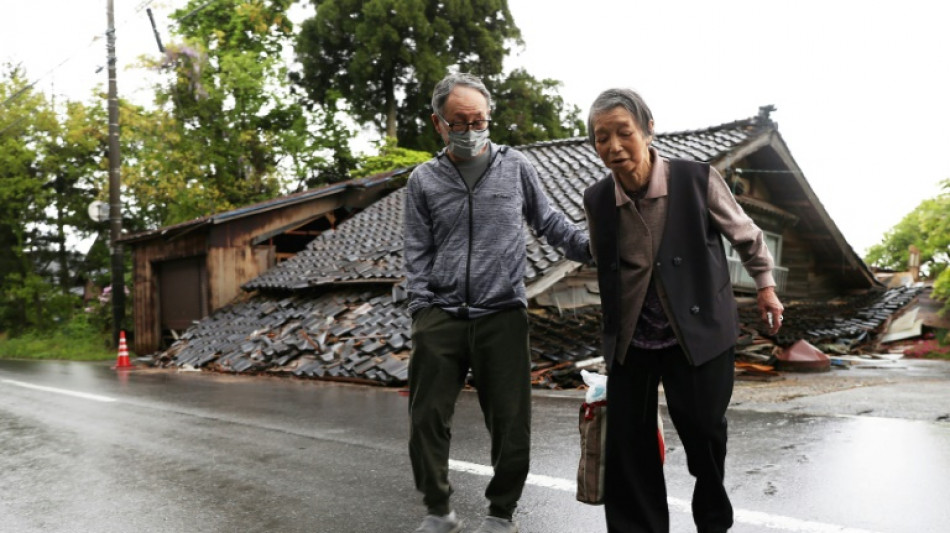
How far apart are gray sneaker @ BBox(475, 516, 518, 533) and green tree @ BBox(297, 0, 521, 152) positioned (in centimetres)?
2504

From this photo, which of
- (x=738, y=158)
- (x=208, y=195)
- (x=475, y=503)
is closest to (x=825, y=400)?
(x=475, y=503)

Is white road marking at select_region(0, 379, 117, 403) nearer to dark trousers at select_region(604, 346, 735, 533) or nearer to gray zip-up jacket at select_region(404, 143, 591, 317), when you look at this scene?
gray zip-up jacket at select_region(404, 143, 591, 317)

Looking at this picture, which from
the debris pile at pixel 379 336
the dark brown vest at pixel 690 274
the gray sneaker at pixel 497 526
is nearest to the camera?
the dark brown vest at pixel 690 274

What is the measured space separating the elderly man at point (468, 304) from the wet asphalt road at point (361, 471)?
0.38m

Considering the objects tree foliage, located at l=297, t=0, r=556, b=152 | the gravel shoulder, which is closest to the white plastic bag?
the gravel shoulder

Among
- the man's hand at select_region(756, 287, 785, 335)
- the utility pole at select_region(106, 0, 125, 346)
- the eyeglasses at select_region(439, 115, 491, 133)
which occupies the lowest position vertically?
the man's hand at select_region(756, 287, 785, 335)

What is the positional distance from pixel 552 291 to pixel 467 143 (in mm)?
8897

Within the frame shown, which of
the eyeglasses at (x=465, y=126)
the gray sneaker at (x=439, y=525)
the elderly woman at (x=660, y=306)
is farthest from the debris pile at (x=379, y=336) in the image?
the elderly woman at (x=660, y=306)

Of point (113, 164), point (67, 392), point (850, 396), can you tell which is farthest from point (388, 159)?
point (850, 396)

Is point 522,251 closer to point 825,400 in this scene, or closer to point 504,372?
point 504,372

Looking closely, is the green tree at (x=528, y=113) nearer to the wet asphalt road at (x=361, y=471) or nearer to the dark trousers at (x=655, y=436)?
the wet asphalt road at (x=361, y=471)

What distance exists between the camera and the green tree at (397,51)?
27203 millimetres

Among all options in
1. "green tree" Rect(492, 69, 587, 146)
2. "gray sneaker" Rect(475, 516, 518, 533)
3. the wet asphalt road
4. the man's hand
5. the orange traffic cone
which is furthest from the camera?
"green tree" Rect(492, 69, 587, 146)

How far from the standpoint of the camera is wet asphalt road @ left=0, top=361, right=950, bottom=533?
3.67 m
